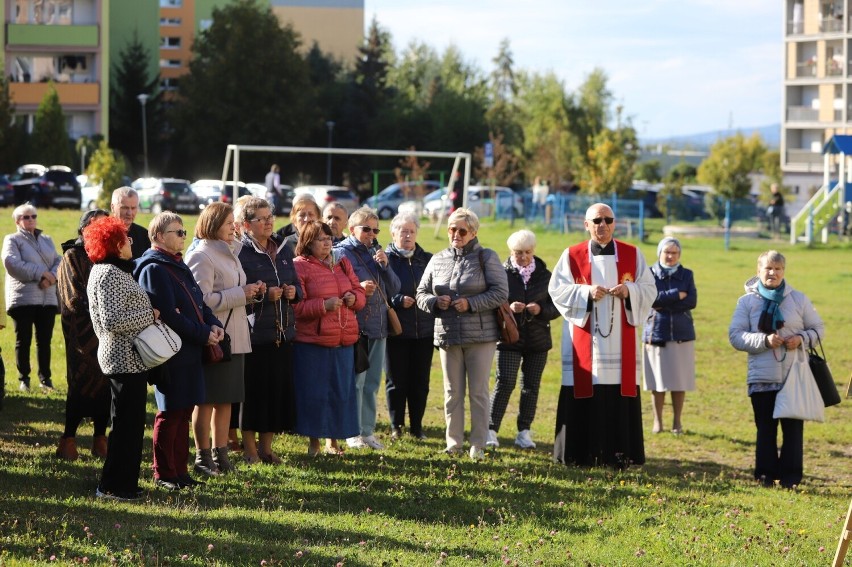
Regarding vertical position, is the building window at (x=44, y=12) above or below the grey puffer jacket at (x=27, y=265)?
above

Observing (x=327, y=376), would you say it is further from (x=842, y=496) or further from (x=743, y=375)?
(x=743, y=375)

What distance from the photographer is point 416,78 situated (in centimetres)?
9238

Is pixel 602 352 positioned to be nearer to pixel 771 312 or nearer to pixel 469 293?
pixel 469 293

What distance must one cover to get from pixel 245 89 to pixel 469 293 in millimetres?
53978

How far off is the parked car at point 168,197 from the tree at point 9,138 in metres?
14.3

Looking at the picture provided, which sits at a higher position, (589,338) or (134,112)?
(134,112)

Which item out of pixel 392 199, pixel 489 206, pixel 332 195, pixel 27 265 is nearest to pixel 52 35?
pixel 392 199

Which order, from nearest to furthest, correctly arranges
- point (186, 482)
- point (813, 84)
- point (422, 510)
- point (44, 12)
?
point (422, 510), point (186, 482), point (44, 12), point (813, 84)

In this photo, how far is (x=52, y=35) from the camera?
63.9 m

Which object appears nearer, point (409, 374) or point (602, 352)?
point (602, 352)

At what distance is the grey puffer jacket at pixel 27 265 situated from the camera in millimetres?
12617

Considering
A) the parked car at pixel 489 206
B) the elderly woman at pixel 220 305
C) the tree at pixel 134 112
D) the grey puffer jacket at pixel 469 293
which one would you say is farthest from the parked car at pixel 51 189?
the elderly woman at pixel 220 305

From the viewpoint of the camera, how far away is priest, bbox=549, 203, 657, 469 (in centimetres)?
1058

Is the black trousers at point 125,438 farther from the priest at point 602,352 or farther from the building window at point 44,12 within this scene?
the building window at point 44,12
